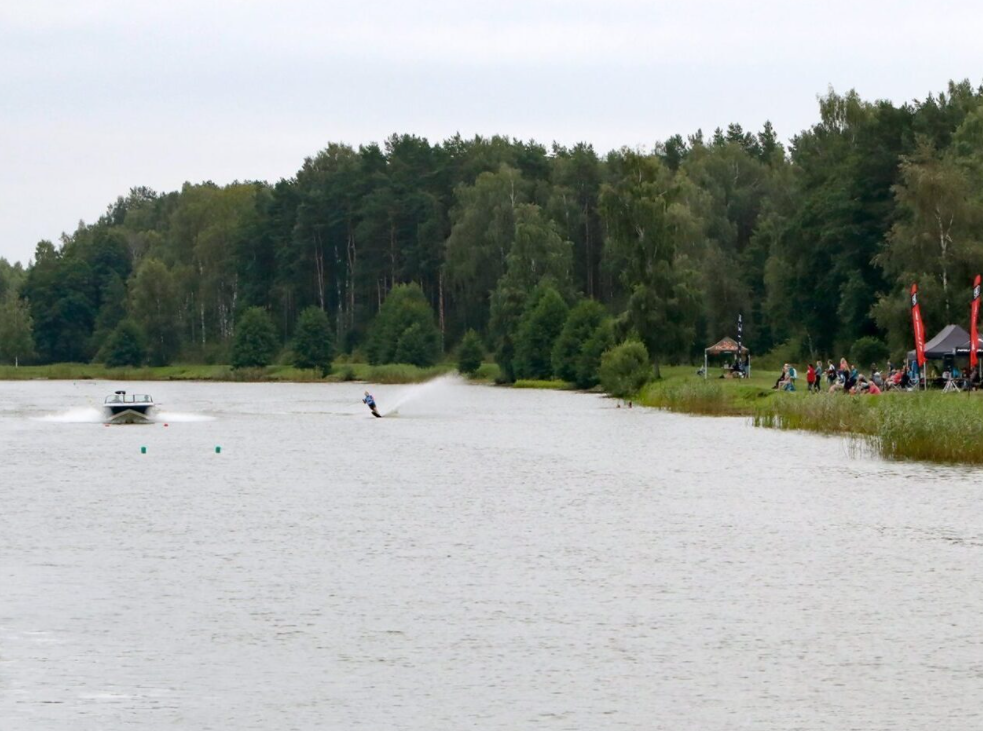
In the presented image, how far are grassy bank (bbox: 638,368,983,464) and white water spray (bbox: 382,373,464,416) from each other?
513 inches

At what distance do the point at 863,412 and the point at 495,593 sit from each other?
32854mm

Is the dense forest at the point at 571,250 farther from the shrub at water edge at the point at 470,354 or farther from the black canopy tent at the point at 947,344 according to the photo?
the black canopy tent at the point at 947,344

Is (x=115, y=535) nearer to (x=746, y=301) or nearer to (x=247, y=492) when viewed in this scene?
(x=247, y=492)

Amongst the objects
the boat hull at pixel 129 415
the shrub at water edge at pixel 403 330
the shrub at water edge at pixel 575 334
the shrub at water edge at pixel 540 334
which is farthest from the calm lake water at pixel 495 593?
the shrub at water edge at pixel 403 330

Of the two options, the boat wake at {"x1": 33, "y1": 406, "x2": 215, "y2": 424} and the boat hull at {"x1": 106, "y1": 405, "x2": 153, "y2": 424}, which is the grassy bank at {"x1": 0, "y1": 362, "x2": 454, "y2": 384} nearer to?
the boat wake at {"x1": 33, "y1": 406, "x2": 215, "y2": 424}

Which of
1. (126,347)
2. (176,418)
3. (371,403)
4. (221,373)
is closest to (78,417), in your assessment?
(176,418)

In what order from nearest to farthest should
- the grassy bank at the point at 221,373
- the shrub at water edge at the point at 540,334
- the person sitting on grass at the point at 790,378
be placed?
1. the person sitting on grass at the point at 790,378
2. the shrub at water edge at the point at 540,334
3. the grassy bank at the point at 221,373

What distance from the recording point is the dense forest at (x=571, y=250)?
95.4 meters

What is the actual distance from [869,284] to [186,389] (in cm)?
6122

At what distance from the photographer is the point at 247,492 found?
4441 centimetres

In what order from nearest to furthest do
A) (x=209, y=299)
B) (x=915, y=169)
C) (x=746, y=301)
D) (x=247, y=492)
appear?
(x=247, y=492) → (x=915, y=169) → (x=746, y=301) → (x=209, y=299)

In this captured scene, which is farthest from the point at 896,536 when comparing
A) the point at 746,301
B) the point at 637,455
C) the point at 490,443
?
the point at 746,301

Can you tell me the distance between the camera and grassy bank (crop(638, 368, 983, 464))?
46.1 metres

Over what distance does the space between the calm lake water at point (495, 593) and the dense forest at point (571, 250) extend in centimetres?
4084
